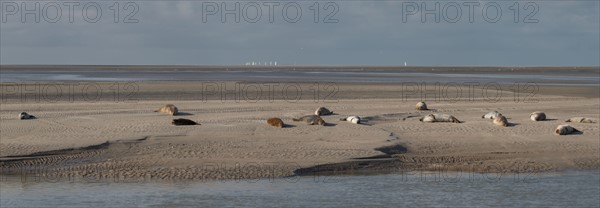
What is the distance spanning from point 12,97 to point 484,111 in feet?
46.9

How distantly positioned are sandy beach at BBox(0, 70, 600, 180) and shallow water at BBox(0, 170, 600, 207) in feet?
2.47

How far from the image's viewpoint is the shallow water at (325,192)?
11.8m

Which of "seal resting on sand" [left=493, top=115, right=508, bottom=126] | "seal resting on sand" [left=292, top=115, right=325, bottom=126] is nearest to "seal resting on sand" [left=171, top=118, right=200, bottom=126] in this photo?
"seal resting on sand" [left=292, top=115, right=325, bottom=126]

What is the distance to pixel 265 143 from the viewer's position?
16375 millimetres

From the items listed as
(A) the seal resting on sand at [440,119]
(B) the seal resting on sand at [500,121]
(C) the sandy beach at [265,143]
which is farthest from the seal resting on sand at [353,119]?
(B) the seal resting on sand at [500,121]

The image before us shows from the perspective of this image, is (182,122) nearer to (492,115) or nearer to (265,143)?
(265,143)

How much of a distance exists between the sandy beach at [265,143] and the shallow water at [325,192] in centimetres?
75

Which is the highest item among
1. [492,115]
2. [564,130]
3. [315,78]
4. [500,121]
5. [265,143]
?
[315,78]

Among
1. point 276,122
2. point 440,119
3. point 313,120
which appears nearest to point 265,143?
point 276,122

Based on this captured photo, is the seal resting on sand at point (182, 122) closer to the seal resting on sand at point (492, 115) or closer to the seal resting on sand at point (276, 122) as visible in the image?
the seal resting on sand at point (276, 122)

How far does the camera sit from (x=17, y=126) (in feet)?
58.5

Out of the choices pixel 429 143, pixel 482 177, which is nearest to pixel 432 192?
pixel 482 177

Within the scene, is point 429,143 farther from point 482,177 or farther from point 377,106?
point 377,106

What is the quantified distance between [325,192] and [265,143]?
3902 mm
